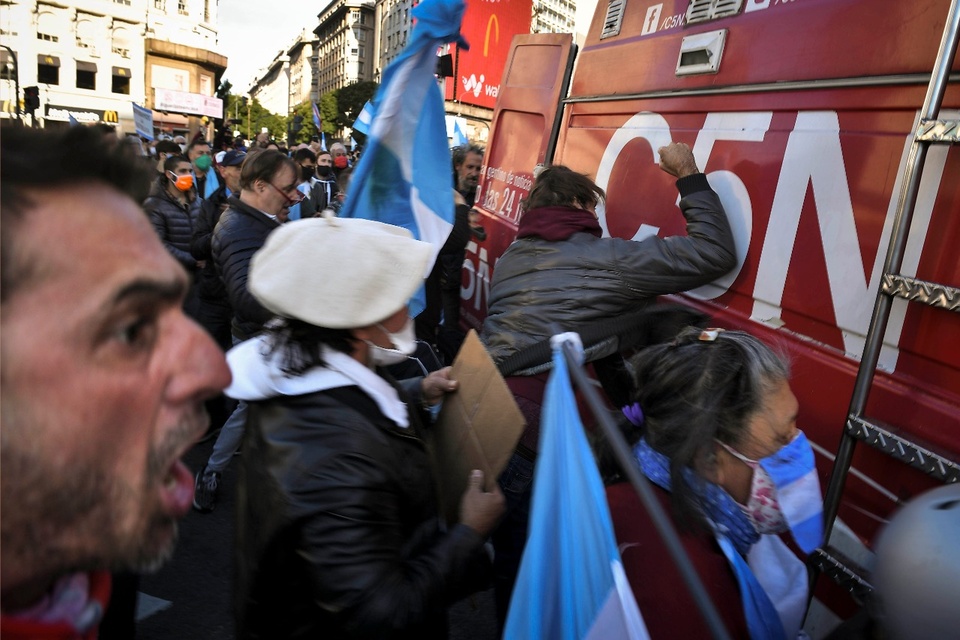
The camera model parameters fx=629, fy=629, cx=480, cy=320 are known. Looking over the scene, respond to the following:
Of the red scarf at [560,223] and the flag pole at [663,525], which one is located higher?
the red scarf at [560,223]

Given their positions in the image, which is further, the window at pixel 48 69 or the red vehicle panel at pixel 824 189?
the window at pixel 48 69

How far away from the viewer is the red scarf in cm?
229

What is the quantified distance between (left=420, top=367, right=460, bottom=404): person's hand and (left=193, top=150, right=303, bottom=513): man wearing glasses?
134 cm

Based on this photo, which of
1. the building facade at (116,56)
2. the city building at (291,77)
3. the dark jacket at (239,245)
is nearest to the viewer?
the dark jacket at (239,245)

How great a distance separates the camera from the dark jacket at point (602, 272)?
2.12 m

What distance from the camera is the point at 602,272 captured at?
222cm

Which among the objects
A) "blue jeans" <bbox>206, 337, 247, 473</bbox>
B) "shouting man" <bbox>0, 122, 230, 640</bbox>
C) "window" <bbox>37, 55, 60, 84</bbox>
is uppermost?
"window" <bbox>37, 55, 60, 84</bbox>

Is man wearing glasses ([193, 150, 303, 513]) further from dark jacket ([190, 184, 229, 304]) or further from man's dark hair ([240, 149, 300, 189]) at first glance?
dark jacket ([190, 184, 229, 304])

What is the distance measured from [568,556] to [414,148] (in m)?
2.12

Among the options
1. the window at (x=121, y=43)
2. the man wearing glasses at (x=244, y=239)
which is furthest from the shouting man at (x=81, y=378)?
the window at (x=121, y=43)

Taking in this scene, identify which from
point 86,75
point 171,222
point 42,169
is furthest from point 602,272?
point 86,75

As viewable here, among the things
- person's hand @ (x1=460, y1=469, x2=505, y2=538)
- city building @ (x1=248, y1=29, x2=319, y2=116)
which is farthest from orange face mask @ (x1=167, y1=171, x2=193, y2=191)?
city building @ (x1=248, y1=29, x2=319, y2=116)

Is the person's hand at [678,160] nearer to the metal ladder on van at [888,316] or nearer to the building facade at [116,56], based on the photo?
the metal ladder on van at [888,316]

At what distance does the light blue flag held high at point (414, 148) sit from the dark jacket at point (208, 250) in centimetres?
179
